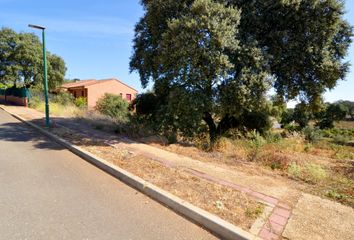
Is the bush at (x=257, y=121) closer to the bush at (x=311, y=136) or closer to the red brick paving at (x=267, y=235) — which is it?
the bush at (x=311, y=136)

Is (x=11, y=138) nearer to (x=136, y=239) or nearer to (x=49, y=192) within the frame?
(x=49, y=192)

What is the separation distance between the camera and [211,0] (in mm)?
9305

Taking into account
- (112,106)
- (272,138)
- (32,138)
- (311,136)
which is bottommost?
(311,136)

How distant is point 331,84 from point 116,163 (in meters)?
10.6

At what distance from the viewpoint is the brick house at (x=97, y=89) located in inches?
1426

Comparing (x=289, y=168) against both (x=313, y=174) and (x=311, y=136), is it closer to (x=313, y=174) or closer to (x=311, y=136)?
(x=313, y=174)

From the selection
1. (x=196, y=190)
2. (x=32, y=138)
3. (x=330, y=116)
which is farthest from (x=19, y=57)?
(x=330, y=116)

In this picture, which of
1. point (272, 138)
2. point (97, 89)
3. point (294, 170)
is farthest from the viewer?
point (97, 89)

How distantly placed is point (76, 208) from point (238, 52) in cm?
770

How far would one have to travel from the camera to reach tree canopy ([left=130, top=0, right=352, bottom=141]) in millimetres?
Result: 8682

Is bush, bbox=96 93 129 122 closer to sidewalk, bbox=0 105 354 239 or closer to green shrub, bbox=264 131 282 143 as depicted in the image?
green shrub, bbox=264 131 282 143

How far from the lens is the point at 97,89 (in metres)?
37.2

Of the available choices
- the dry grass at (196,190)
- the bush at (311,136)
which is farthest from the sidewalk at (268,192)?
the bush at (311,136)

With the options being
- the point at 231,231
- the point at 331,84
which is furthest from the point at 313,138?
A: the point at 231,231
